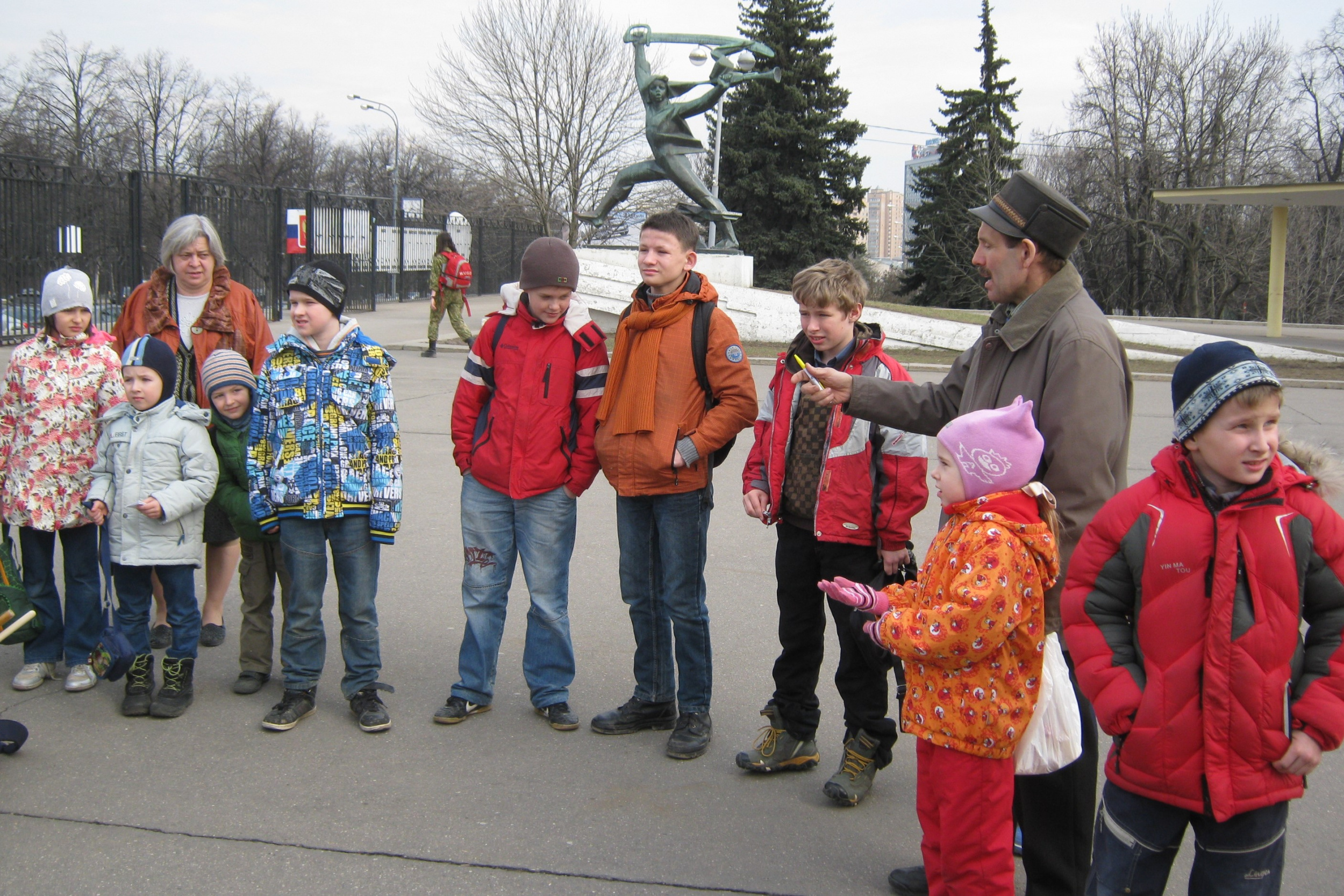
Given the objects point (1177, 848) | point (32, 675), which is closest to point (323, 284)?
point (32, 675)

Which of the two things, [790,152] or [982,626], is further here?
[790,152]

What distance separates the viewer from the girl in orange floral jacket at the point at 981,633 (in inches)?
98.1

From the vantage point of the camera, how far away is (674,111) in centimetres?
1683

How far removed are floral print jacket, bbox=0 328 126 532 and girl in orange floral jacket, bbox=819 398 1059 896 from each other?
3483 millimetres

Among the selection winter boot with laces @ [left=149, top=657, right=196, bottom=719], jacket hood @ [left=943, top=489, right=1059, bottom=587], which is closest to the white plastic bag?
jacket hood @ [left=943, top=489, right=1059, bottom=587]

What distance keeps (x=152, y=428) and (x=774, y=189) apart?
118ft

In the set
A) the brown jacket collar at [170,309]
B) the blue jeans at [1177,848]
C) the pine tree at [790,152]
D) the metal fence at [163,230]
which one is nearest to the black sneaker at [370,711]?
the brown jacket collar at [170,309]

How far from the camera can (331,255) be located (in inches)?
945

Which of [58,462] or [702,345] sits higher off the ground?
[702,345]

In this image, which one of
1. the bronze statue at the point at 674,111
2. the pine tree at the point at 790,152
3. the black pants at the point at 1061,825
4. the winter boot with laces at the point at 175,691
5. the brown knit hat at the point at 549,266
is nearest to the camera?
the black pants at the point at 1061,825

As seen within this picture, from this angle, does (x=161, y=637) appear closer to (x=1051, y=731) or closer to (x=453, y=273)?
(x=1051, y=731)

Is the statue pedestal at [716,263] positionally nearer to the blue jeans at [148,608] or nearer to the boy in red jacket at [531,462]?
the boy in red jacket at [531,462]

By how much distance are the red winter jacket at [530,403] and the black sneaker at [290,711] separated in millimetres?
1125

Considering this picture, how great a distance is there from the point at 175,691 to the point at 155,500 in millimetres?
777
